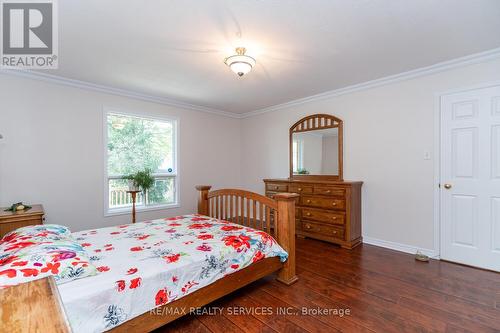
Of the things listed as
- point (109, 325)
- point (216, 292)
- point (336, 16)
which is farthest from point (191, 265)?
point (336, 16)

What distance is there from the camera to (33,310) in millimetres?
746

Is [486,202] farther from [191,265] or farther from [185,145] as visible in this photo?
[185,145]

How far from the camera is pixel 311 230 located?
12.6ft

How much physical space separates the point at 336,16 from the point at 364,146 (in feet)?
7.26

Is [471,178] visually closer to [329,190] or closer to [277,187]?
[329,190]

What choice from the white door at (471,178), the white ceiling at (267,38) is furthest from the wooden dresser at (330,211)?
the white ceiling at (267,38)

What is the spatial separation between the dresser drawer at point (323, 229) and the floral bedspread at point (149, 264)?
58.0 inches

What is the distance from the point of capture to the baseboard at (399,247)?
3073 mm

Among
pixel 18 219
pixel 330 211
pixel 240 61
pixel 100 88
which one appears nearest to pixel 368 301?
pixel 330 211

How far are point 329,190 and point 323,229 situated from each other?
61 cm

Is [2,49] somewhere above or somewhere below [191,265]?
above

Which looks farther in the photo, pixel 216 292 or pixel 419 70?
pixel 419 70

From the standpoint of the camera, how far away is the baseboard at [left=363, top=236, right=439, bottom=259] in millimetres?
3073

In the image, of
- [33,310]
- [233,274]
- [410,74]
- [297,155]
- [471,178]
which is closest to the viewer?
[33,310]
